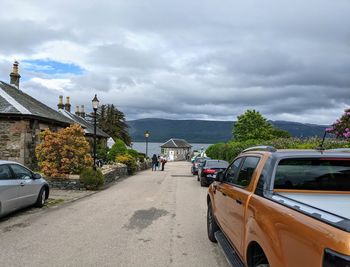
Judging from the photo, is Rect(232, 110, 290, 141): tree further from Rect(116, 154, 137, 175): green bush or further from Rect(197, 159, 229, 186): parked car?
Rect(197, 159, 229, 186): parked car

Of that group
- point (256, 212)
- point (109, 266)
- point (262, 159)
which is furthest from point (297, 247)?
point (109, 266)

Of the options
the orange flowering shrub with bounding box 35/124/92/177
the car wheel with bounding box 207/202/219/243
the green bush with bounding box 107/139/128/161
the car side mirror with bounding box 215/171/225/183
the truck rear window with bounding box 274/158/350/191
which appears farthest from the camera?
the green bush with bounding box 107/139/128/161

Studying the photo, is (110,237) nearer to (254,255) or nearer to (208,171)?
(254,255)

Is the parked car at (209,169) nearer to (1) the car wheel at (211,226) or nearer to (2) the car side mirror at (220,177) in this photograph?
(1) the car wheel at (211,226)

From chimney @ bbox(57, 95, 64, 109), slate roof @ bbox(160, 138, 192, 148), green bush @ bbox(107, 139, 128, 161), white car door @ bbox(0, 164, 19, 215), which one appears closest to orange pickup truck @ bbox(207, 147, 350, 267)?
white car door @ bbox(0, 164, 19, 215)

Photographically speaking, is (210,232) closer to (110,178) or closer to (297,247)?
(297,247)

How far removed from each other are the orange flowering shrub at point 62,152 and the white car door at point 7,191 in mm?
8539

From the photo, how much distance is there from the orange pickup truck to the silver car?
5719 mm

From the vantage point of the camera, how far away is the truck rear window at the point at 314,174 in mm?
4918

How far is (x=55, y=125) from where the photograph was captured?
27797 mm

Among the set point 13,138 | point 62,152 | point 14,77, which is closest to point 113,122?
point 14,77

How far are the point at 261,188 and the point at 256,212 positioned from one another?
1.39ft

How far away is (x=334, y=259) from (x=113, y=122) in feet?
230

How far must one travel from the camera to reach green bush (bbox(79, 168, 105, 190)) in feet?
62.5
